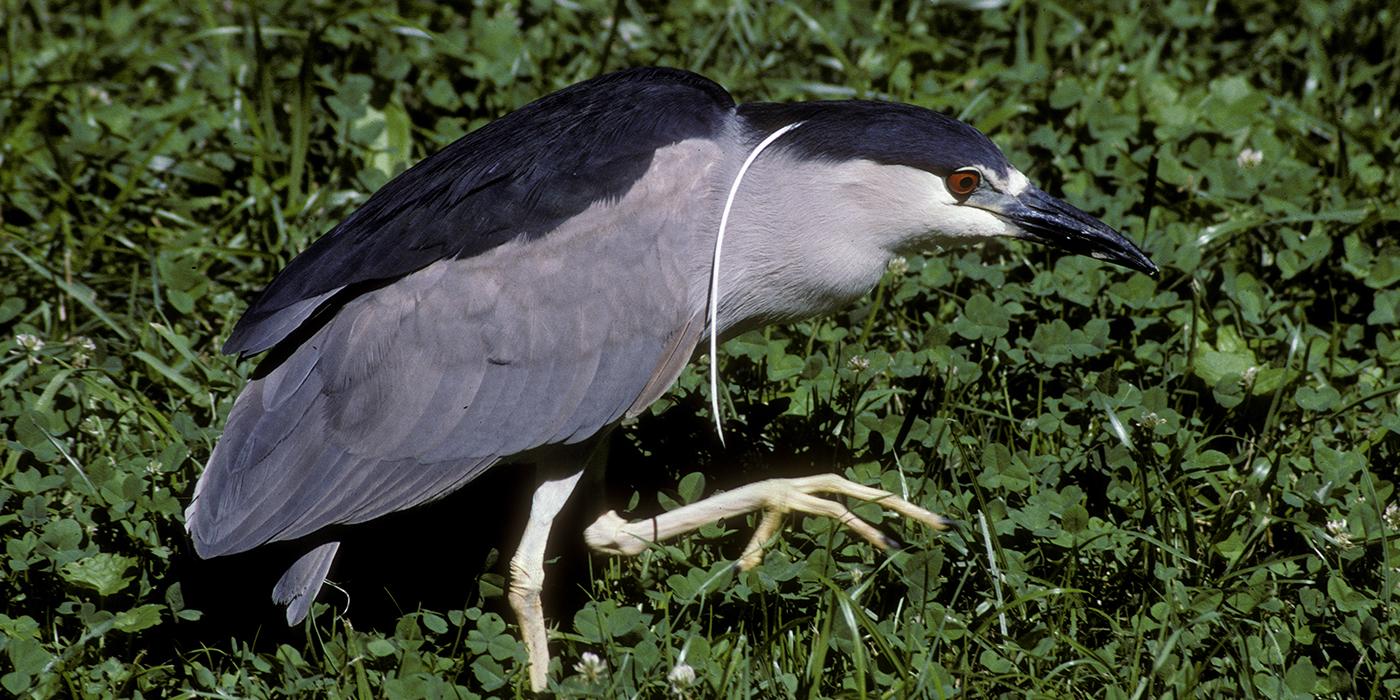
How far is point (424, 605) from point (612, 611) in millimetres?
635

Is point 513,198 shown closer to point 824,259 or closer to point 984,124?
point 824,259

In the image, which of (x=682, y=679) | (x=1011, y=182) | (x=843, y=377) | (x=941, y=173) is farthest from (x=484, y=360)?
(x=1011, y=182)

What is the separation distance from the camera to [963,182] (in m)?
3.50

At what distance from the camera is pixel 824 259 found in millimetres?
3473

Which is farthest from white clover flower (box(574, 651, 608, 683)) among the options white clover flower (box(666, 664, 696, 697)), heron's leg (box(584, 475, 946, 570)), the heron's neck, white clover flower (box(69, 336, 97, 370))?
white clover flower (box(69, 336, 97, 370))

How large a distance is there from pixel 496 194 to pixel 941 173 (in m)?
1.02

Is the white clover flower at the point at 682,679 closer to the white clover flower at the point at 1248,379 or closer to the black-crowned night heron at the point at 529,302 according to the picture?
the black-crowned night heron at the point at 529,302

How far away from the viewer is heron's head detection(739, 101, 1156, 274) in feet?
11.4

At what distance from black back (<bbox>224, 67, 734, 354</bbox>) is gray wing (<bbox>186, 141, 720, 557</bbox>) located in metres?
0.05

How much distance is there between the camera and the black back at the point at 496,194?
3.36 m

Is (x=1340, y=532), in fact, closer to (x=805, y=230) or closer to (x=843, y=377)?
(x=843, y=377)

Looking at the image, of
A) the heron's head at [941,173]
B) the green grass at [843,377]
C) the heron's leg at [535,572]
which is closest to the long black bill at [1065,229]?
the heron's head at [941,173]

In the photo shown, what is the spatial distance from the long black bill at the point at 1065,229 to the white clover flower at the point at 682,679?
1.33 metres

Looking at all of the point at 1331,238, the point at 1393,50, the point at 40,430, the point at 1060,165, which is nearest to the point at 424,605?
the point at 40,430
